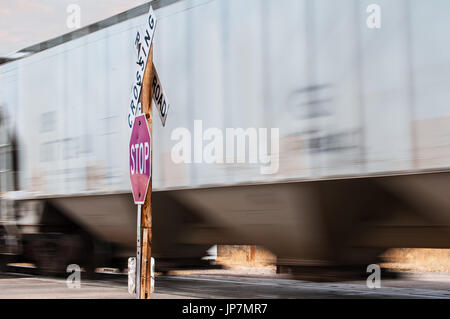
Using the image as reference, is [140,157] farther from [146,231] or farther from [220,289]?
[220,289]

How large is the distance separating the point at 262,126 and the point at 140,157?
8.81 feet

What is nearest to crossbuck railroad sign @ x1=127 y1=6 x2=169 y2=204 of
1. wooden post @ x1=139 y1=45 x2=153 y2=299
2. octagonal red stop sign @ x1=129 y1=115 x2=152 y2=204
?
octagonal red stop sign @ x1=129 y1=115 x2=152 y2=204

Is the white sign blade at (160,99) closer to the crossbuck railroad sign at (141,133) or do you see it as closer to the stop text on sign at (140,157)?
the crossbuck railroad sign at (141,133)

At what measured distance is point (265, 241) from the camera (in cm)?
972

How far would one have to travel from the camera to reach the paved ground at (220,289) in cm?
1139

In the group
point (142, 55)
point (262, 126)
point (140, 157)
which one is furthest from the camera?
point (262, 126)

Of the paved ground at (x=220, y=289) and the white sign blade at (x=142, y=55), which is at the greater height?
the white sign blade at (x=142, y=55)

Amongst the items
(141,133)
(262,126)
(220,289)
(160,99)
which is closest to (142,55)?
(160,99)

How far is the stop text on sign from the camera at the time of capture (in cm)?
672

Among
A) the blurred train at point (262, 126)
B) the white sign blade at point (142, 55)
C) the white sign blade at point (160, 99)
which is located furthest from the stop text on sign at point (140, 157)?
the blurred train at point (262, 126)

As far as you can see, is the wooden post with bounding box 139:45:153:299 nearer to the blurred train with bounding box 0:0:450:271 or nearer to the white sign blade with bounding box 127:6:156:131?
the white sign blade with bounding box 127:6:156:131

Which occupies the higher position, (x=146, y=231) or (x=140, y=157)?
A: (x=140, y=157)

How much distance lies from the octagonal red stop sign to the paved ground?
3.96m

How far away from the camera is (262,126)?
361 inches
